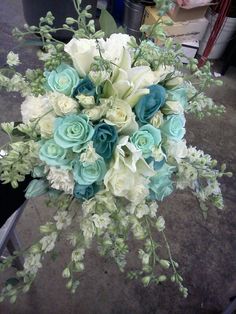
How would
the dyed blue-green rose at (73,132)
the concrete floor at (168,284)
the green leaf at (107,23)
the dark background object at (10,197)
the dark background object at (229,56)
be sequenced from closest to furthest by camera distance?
the dyed blue-green rose at (73,132)
the green leaf at (107,23)
the dark background object at (10,197)
the concrete floor at (168,284)
the dark background object at (229,56)

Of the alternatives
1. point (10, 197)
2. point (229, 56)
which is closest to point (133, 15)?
point (229, 56)

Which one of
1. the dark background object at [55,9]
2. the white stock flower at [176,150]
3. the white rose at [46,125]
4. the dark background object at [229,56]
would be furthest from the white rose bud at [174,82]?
the dark background object at [229,56]

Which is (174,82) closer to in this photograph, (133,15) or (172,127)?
(172,127)

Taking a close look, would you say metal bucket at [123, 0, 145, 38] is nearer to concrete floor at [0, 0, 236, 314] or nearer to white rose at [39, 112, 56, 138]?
concrete floor at [0, 0, 236, 314]

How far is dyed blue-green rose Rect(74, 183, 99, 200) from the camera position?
624mm

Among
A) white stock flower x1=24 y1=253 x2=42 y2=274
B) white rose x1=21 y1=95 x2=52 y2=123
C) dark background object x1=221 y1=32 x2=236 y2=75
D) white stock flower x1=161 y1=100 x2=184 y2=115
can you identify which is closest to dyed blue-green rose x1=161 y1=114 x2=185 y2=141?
→ white stock flower x1=161 y1=100 x2=184 y2=115

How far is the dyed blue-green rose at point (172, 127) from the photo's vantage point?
0.63 metres

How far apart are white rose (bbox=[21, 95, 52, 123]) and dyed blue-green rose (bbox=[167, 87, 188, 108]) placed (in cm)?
24

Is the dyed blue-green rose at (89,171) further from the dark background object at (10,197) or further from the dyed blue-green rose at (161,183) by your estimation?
the dark background object at (10,197)

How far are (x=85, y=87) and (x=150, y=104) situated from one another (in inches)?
4.9

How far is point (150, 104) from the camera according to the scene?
612 mm

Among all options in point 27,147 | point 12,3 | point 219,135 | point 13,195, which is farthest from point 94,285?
point 12,3

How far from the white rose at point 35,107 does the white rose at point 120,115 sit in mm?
126

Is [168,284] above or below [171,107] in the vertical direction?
below
